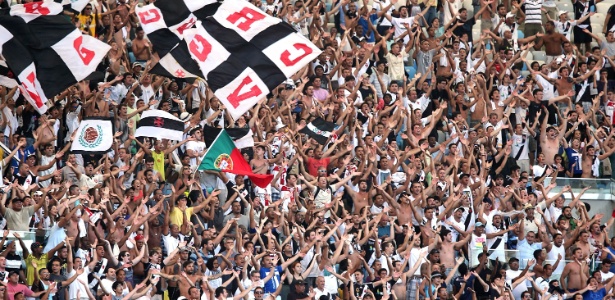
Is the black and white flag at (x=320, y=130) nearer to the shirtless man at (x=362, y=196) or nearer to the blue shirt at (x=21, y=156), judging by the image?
the shirtless man at (x=362, y=196)

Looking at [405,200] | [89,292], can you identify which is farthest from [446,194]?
[89,292]

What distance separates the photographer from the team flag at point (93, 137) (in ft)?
89.2

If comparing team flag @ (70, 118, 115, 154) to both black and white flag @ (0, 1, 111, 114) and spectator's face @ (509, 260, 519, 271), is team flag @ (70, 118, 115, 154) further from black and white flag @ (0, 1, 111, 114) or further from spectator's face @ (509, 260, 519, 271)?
spectator's face @ (509, 260, 519, 271)

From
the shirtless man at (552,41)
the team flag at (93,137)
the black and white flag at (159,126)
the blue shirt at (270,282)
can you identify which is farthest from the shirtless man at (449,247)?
the shirtless man at (552,41)

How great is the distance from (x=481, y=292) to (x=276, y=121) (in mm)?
4512

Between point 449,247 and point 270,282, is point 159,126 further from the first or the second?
point 449,247

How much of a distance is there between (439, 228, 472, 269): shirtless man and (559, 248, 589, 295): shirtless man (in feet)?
5.34

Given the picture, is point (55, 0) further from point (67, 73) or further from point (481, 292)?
point (481, 292)

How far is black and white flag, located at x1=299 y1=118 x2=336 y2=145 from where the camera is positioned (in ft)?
94.3

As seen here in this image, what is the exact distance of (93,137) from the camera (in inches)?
1074

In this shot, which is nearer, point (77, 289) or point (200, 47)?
point (200, 47)

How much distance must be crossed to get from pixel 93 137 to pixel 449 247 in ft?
18.7

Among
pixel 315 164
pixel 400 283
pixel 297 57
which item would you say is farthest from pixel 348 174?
pixel 297 57

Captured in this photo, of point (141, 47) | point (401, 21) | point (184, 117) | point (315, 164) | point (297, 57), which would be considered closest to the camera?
point (297, 57)
